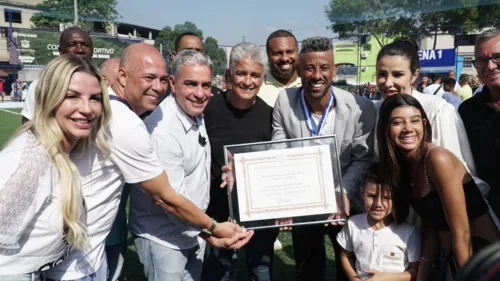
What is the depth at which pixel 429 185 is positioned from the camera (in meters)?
2.85

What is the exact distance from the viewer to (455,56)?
27.4 metres

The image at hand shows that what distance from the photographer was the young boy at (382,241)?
10.6 ft

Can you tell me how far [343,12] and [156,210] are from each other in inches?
1084

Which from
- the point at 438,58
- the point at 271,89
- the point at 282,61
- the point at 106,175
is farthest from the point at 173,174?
the point at 438,58

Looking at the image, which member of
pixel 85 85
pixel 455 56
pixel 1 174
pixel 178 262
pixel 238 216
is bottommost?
pixel 178 262

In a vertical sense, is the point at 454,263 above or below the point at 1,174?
below

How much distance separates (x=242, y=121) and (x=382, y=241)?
1.64 metres

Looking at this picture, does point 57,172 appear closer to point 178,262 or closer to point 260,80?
point 178,262

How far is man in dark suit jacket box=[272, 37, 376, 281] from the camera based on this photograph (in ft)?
11.7

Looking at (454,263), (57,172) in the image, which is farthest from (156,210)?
(454,263)

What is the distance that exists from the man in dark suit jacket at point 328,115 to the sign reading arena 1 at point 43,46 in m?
34.1

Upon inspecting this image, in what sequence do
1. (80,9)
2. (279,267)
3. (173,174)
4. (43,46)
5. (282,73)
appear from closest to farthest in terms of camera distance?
(173,174) < (282,73) < (279,267) < (43,46) < (80,9)

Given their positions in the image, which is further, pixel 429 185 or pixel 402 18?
pixel 402 18

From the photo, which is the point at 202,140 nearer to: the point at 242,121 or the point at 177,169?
the point at 177,169
